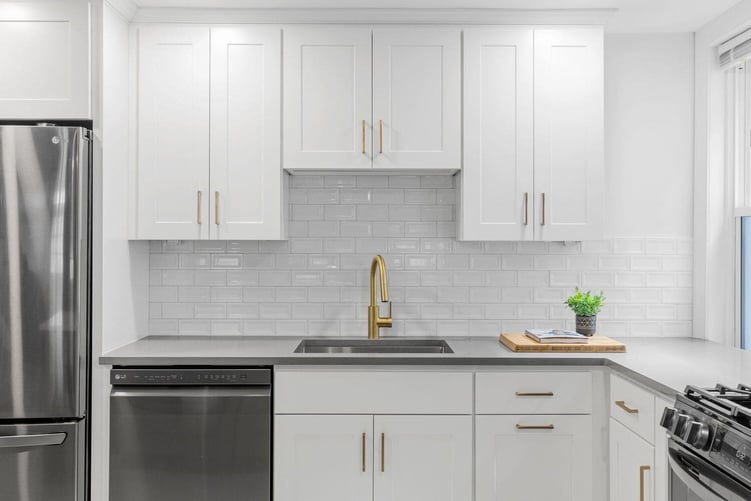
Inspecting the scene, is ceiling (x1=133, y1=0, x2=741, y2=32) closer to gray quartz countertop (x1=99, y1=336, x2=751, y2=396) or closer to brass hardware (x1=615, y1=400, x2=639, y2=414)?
gray quartz countertop (x1=99, y1=336, x2=751, y2=396)

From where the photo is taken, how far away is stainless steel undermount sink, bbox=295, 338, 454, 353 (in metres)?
2.78

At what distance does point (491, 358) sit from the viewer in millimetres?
2279

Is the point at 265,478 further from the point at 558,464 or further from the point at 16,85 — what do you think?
the point at 16,85

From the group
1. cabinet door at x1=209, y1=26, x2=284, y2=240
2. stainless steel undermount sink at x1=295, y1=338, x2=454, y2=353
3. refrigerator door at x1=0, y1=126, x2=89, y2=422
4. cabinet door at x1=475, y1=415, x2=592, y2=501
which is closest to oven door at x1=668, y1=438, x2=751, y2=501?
cabinet door at x1=475, y1=415, x2=592, y2=501

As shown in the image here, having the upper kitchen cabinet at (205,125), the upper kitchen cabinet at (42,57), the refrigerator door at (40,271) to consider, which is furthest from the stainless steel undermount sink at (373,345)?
the upper kitchen cabinet at (42,57)

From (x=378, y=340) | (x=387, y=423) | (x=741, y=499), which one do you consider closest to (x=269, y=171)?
(x=378, y=340)

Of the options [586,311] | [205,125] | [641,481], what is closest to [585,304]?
[586,311]

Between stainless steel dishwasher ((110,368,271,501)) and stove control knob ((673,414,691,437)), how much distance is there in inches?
58.7

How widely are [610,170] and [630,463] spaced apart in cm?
148

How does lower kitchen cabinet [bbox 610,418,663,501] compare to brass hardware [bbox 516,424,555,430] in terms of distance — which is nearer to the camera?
lower kitchen cabinet [bbox 610,418,663,501]

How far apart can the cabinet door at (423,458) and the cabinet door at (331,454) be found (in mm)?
49

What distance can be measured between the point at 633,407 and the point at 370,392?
3.27 ft

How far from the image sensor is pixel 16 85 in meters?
2.29

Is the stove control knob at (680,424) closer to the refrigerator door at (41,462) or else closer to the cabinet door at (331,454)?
the cabinet door at (331,454)
